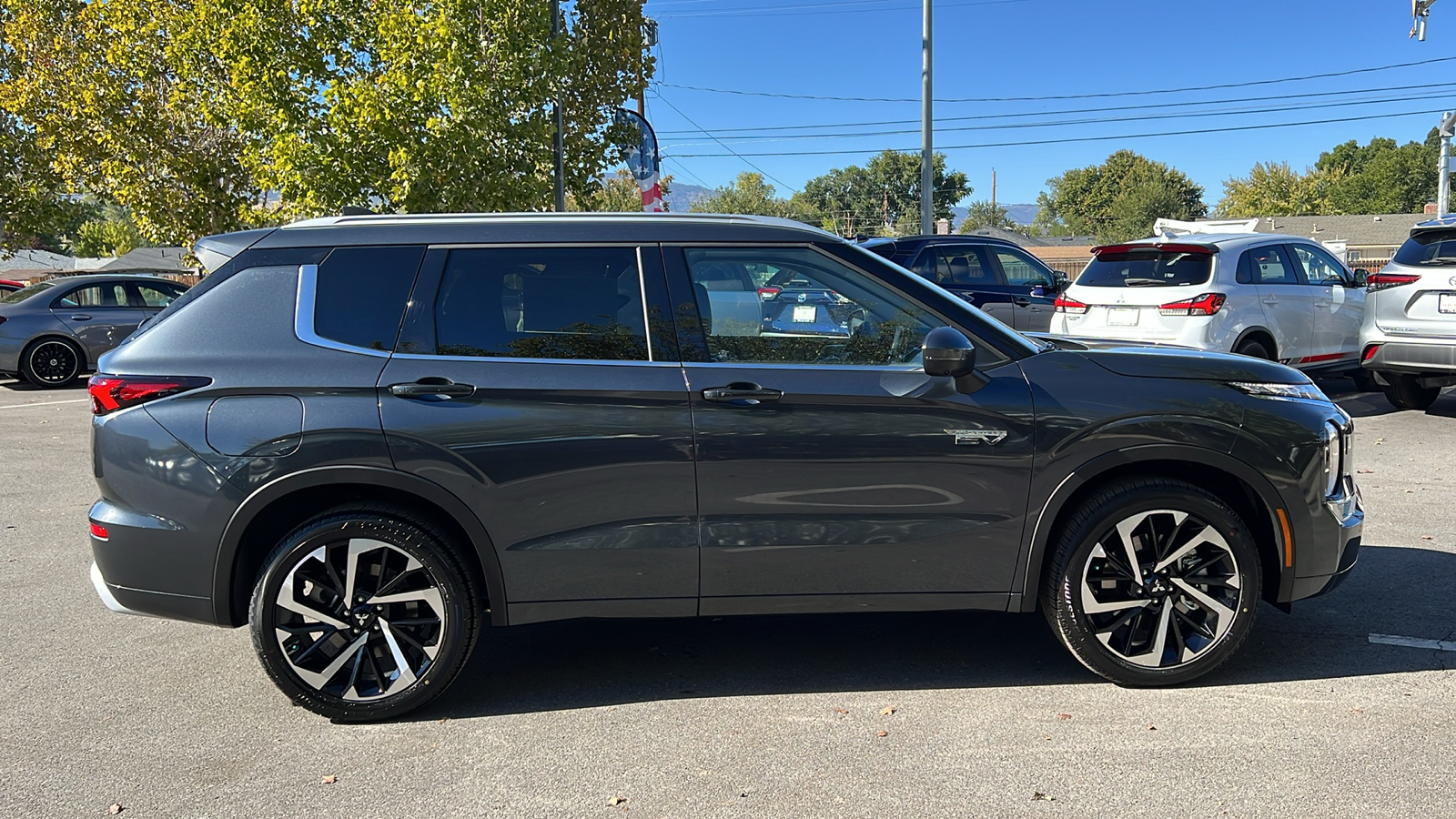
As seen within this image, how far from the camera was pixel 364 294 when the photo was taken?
3986 millimetres

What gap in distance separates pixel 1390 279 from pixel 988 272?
14.2 feet

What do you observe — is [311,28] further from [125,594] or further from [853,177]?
[853,177]

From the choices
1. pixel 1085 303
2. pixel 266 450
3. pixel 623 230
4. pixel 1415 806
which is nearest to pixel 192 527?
pixel 266 450

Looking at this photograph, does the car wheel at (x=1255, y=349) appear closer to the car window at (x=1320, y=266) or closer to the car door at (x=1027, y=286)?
the car window at (x=1320, y=266)

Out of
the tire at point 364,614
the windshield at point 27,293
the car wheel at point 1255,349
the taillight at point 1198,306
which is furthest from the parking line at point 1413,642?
the windshield at point 27,293

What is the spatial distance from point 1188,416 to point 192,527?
3612mm

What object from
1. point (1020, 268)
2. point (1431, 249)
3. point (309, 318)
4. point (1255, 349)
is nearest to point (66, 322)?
point (1020, 268)

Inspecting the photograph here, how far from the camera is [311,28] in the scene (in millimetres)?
18000

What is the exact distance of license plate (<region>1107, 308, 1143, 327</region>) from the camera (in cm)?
1015

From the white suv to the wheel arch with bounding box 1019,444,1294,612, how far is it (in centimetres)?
586

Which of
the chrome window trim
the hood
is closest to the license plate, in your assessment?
the hood

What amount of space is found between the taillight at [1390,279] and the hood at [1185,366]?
7.04 metres

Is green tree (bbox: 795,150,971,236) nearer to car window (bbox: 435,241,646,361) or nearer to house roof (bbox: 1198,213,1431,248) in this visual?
house roof (bbox: 1198,213,1431,248)

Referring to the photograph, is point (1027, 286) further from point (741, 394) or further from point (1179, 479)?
point (741, 394)
